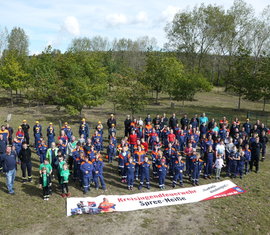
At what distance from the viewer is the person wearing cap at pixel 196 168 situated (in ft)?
38.9

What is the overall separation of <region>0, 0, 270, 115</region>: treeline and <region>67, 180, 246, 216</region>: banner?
11.6 m

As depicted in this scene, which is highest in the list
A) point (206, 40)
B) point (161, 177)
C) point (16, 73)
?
point (206, 40)

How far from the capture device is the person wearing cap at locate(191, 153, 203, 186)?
38.9ft

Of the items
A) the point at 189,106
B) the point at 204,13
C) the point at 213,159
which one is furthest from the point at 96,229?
the point at 204,13

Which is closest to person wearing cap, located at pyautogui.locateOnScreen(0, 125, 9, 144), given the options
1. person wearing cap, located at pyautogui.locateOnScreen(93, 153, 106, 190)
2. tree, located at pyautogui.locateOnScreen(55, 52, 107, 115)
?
person wearing cap, located at pyautogui.locateOnScreen(93, 153, 106, 190)

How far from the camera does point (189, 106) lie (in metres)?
36.0

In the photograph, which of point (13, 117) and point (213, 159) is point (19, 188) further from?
point (13, 117)

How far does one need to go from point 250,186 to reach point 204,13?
47.9 metres

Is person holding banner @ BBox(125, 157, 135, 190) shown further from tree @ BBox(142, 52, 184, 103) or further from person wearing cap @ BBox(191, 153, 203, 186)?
tree @ BBox(142, 52, 184, 103)

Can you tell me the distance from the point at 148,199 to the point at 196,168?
113 inches

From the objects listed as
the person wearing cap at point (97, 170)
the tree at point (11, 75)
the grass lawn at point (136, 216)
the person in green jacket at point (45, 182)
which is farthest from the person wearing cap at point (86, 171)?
the tree at point (11, 75)

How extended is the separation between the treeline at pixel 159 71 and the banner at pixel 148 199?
11587 millimetres

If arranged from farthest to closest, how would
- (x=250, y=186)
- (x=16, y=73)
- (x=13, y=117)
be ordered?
(x=16, y=73)
(x=13, y=117)
(x=250, y=186)

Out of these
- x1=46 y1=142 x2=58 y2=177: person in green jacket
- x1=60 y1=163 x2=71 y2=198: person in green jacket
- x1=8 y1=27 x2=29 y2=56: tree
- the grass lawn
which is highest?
x1=8 y1=27 x2=29 y2=56: tree
